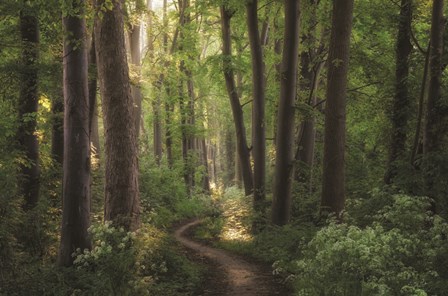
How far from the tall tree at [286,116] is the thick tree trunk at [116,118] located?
545 centimetres

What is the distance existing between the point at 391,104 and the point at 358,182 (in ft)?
11.4

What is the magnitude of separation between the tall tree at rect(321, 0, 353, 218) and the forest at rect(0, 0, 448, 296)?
28 mm

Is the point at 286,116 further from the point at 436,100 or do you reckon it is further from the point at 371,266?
the point at 371,266

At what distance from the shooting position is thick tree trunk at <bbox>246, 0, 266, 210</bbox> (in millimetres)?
15117

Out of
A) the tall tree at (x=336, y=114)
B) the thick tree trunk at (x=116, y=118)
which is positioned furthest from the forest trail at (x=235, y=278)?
the tall tree at (x=336, y=114)

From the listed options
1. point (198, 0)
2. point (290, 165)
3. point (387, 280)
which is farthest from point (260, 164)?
point (387, 280)

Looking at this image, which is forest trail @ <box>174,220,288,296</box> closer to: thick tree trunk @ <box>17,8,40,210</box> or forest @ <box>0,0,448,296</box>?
forest @ <box>0,0,448,296</box>

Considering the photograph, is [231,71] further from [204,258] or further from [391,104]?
[204,258]

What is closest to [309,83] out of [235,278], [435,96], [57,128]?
[435,96]

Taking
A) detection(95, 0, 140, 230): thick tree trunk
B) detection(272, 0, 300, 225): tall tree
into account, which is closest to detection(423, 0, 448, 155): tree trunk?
detection(272, 0, 300, 225): tall tree

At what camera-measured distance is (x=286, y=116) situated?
42.1ft

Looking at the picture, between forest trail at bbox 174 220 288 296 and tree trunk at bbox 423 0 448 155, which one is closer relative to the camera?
forest trail at bbox 174 220 288 296

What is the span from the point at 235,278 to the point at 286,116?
17.9 ft

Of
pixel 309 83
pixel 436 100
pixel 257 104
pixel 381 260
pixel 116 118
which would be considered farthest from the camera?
pixel 309 83
